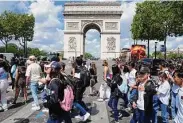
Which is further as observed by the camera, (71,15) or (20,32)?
(71,15)

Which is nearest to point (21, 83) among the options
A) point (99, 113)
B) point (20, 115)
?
point (20, 115)

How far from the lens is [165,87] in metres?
10.1

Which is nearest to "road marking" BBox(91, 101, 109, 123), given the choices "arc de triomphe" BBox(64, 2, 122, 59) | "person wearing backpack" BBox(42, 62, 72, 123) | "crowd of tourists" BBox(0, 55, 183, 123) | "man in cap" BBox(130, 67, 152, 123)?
"crowd of tourists" BBox(0, 55, 183, 123)

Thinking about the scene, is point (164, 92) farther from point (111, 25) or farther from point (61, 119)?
point (111, 25)

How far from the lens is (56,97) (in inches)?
286

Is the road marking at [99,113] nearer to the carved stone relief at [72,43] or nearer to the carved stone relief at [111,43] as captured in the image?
the carved stone relief at [111,43]

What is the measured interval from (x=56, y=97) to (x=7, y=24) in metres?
72.8

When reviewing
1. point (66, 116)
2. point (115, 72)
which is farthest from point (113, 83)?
point (66, 116)

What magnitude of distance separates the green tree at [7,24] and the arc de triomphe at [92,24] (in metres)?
18.9

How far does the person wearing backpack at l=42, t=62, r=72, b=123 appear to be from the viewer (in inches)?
286

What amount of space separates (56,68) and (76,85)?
11.8 feet

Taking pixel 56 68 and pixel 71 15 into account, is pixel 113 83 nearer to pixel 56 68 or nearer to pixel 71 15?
pixel 56 68

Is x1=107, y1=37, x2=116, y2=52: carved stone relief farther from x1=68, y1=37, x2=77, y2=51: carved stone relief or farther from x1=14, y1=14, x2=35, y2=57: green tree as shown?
x1=14, y1=14, x2=35, y2=57: green tree

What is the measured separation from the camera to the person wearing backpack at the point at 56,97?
727 cm
